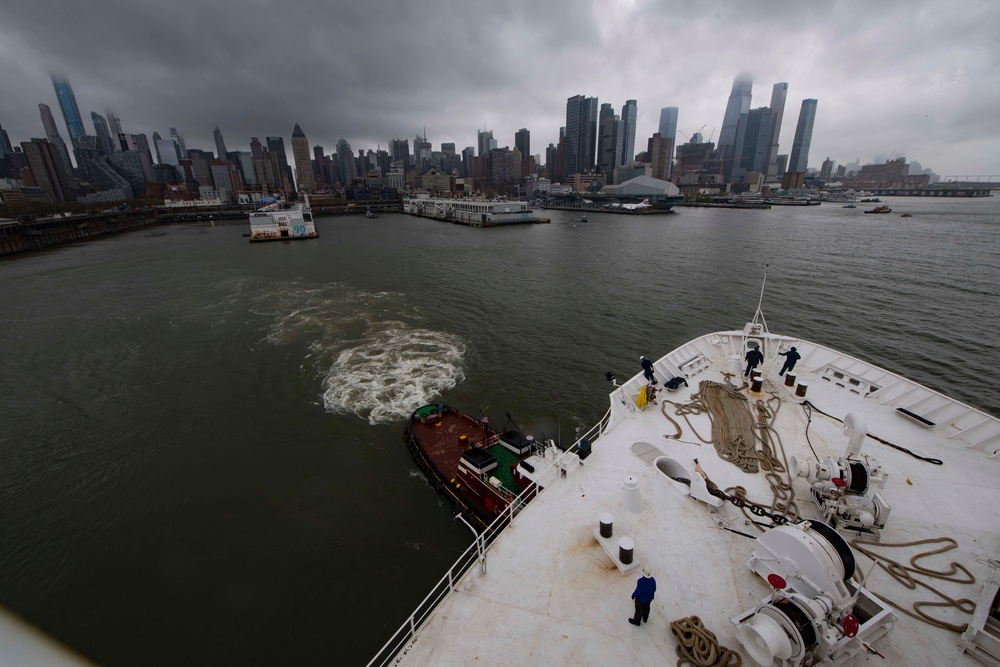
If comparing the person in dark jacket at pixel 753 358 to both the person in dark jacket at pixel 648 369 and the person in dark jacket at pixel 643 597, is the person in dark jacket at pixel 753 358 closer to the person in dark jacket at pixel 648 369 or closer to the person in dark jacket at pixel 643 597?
the person in dark jacket at pixel 648 369

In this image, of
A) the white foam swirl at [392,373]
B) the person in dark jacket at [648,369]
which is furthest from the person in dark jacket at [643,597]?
the white foam swirl at [392,373]

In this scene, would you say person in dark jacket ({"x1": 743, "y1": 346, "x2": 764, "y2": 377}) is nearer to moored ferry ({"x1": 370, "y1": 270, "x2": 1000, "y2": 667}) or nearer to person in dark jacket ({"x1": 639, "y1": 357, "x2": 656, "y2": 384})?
moored ferry ({"x1": 370, "y1": 270, "x2": 1000, "y2": 667})

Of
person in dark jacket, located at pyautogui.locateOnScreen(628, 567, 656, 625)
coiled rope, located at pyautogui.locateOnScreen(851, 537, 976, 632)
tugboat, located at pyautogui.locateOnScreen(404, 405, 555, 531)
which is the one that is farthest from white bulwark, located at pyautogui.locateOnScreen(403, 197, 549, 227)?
person in dark jacket, located at pyautogui.locateOnScreen(628, 567, 656, 625)

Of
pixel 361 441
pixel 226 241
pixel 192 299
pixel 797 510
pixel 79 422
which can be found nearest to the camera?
pixel 797 510

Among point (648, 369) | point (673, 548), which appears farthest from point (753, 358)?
point (673, 548)

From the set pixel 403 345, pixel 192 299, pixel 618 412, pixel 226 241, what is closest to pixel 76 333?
pixel 192 299

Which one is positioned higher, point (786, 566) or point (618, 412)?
point (786, 566)

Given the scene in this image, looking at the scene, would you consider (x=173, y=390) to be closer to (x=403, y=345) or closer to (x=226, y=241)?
(x=403, y=345)
